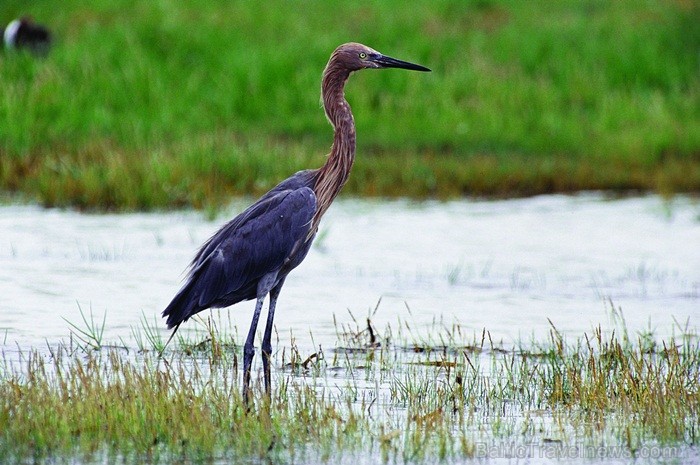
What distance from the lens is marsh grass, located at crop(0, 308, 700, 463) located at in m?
5.11

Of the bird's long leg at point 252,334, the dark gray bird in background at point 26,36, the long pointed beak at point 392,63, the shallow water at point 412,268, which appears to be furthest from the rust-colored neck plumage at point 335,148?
the dark gray bird in background at point 26,36

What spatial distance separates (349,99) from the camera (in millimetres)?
17906

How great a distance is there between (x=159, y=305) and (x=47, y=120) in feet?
24.7

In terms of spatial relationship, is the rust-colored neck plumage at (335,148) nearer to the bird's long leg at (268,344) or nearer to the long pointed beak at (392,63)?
the long pointed beak at (392,63)

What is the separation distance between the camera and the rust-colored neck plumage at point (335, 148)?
6.89 metres

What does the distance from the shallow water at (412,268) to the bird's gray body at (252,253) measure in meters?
1.08

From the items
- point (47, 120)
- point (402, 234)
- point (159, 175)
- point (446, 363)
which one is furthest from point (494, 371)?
point (47, 120)

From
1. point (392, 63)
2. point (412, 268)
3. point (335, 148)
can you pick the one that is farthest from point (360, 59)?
point (412, 268)

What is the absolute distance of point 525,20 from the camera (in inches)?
885

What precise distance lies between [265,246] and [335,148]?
75 centimetres

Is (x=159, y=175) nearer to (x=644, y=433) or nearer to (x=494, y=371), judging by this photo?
(x=494, y=371)

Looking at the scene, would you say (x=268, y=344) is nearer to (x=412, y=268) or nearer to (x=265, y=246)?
(x=265, y=246)

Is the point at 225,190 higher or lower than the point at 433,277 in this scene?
higher

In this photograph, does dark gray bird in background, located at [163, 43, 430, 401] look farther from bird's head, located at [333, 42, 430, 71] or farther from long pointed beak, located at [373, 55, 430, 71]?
long pointed beak, located at [373, 55, 430, 71]
